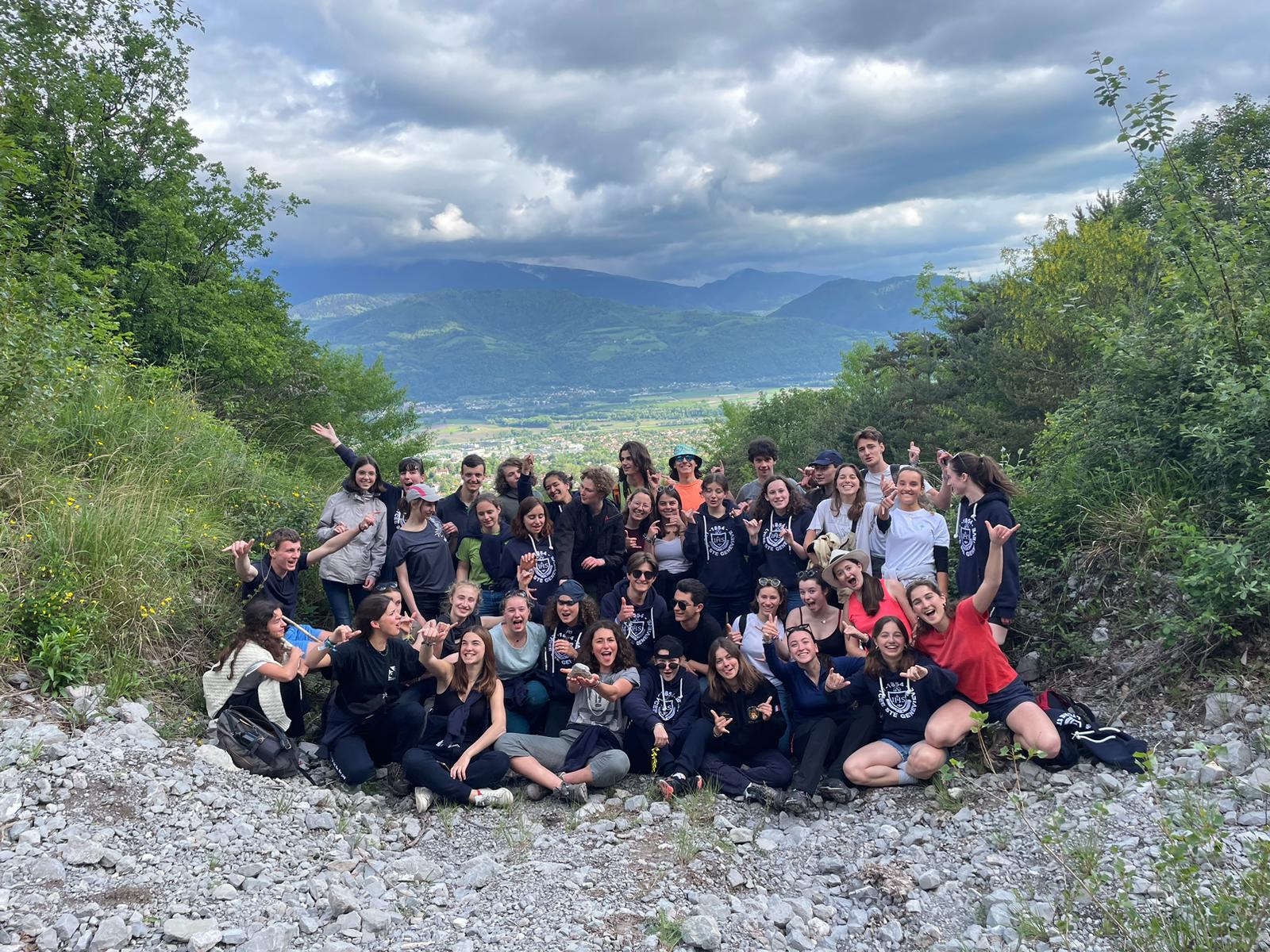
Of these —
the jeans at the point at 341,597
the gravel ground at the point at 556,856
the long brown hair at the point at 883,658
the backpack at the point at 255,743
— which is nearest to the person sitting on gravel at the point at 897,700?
the long brown hair at the point at 883,658

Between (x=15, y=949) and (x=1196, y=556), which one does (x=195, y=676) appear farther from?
(x=1196, y=556)

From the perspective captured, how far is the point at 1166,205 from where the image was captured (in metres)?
8.12

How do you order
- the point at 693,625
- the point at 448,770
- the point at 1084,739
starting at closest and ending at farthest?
the point at 1084,739
the point at 448,770
the point at 693,625

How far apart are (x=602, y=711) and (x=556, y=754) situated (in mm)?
556

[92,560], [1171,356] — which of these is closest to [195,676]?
[92,560]

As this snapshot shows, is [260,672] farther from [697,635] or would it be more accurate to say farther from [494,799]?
[697,635]

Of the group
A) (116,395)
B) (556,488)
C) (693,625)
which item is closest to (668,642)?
(693,625)

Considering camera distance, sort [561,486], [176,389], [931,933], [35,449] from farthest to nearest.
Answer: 1. [176,389]
2. [561,486]
3. [35,449]
4. [931,933]

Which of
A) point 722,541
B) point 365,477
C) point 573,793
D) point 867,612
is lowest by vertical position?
point 573,793

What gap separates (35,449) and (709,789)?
7469mm

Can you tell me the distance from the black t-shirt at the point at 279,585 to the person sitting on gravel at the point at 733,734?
13.4 feet

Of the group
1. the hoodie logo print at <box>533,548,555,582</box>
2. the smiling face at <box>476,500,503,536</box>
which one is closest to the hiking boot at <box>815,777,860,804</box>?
the hoodie logo print at <box>533,548,555,582</box>

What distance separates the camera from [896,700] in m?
6.53

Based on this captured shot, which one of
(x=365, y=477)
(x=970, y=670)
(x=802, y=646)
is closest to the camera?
(x=970, y=670)
